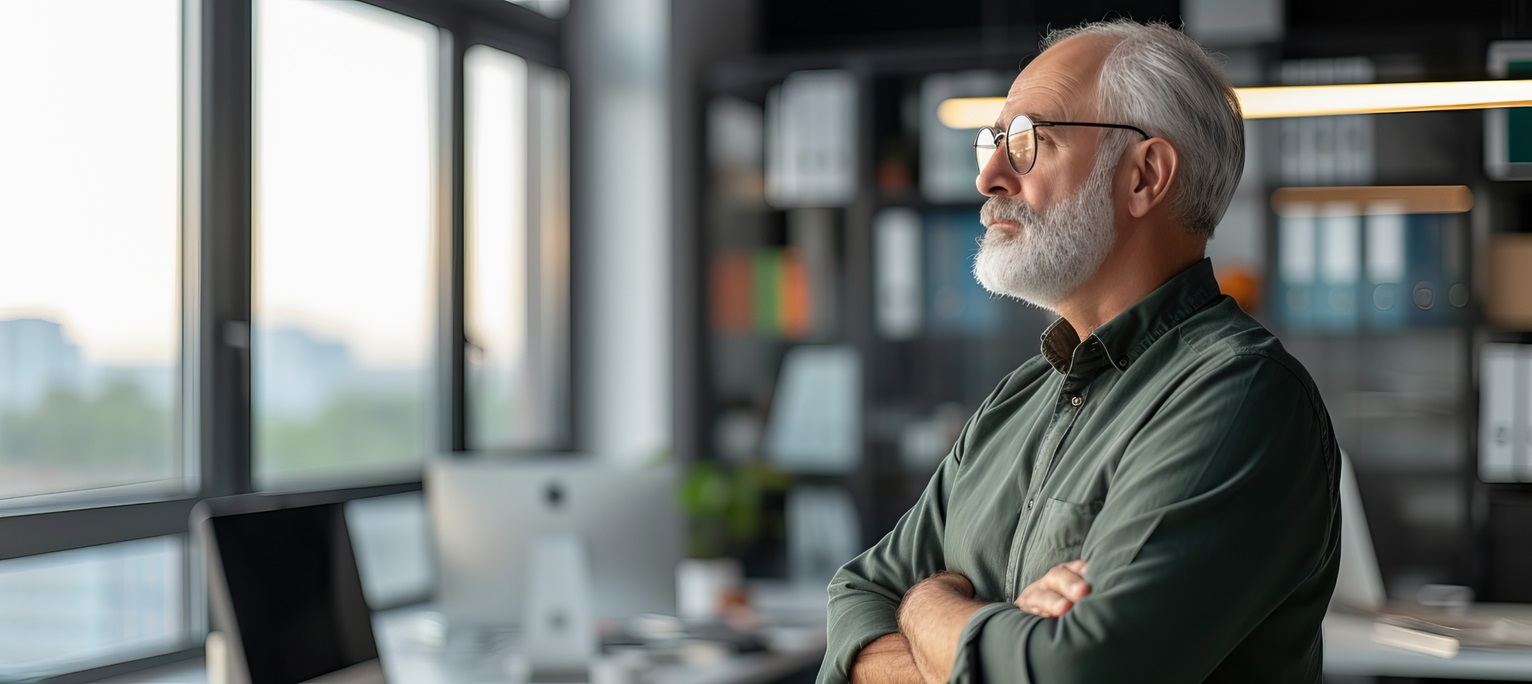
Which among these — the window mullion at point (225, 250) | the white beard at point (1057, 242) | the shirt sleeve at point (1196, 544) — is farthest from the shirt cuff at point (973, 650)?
the window mullion at point (225, 250)

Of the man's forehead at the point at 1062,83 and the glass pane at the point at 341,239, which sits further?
the glass pane at the point at 341,239

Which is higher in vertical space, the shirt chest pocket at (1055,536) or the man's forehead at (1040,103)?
the man's forehead at (1040,103)

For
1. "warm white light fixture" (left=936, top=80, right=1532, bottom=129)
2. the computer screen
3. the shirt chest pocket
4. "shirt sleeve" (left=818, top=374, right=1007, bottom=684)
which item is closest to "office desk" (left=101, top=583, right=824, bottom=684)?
the computer screen

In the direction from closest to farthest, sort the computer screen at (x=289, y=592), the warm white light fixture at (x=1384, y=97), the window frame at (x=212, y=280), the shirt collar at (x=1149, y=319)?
the shirt collar at (x=1149, y=319), the computer screen at (x=289, y=592), the warm white light fixture at (x=1384, y=97), the window frame at (x=212, y=280)

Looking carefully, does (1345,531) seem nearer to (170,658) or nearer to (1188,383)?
(1188,383)

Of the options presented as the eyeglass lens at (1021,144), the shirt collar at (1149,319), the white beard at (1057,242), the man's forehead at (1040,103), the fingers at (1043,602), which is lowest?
the fingers at (1043,602)

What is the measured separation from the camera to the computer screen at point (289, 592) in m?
2.06

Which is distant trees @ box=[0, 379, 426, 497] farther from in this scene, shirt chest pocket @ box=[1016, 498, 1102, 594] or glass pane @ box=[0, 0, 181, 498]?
shirt chest pocket @ box=[1016, 498, 1102, 594]

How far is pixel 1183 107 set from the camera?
4.61 ft

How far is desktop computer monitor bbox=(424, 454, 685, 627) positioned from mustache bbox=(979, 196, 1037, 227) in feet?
4.55

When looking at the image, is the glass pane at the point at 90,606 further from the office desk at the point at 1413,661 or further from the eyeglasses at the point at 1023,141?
the office desk at the point at 1413,661

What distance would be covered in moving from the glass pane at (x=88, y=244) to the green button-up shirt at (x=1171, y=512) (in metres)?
2.10

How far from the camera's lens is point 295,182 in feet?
10.9

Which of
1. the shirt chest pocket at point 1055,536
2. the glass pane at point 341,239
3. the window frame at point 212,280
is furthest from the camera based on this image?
the glass pane at point 341,239
